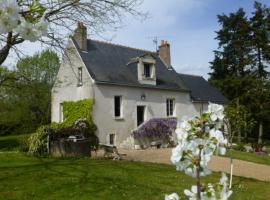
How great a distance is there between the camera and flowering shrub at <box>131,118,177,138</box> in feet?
81.4

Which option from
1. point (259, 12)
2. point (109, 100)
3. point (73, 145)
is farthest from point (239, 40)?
point (73, 145)

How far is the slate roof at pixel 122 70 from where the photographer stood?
23891 mm

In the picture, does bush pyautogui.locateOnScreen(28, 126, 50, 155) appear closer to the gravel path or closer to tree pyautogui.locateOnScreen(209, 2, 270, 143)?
the gravel path

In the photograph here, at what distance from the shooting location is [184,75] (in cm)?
3312

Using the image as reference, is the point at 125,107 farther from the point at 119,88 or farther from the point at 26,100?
the point at 26,100

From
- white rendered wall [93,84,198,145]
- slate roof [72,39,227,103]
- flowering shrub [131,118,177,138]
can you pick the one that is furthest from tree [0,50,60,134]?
flowering shrub [131,118,177,138]

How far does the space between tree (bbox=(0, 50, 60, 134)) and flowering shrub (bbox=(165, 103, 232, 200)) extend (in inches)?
525

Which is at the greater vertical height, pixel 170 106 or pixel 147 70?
pixel 147 70

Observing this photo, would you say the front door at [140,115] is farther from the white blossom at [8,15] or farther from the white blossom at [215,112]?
the white blossom at [8,15]

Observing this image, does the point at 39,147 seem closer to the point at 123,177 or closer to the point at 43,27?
the point at 123,177

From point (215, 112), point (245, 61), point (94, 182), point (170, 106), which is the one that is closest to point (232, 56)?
point (245, 61)

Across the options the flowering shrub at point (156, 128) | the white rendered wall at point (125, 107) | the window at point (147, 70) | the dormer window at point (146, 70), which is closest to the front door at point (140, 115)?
the white rendered wall at point (125, 107)

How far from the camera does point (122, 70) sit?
25.6 m

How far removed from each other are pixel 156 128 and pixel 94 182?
15.2 meters
